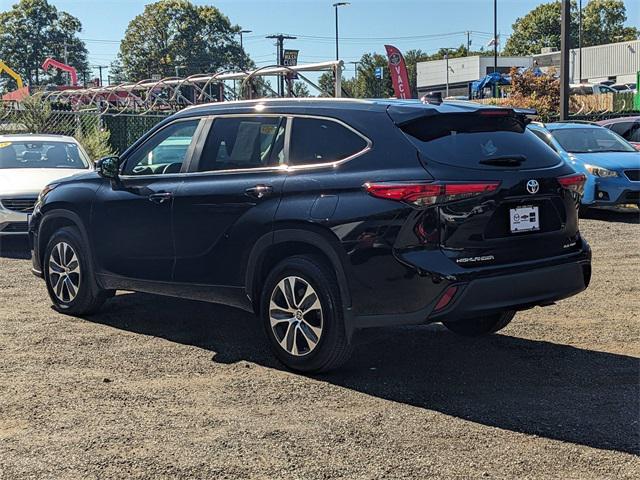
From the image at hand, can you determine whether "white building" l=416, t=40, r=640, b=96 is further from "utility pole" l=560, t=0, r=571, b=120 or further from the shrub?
the shrub

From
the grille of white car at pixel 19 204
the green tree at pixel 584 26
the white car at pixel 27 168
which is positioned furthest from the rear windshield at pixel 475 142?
the green tree at pixel 584 26

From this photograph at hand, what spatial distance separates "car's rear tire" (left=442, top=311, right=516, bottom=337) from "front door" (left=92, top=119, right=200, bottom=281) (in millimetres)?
2239

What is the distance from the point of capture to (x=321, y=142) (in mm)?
5152

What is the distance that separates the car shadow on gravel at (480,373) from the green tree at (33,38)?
9846cm

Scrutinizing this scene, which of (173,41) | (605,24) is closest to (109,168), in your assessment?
(173,41)

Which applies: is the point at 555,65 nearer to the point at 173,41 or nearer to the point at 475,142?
the point at 173,41

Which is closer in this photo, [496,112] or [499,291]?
[499,291]

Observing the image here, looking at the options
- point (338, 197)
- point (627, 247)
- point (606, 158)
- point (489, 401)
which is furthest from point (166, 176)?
point (606, 158)

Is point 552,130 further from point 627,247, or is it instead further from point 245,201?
point 245,201

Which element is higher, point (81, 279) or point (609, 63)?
point (609, 63)

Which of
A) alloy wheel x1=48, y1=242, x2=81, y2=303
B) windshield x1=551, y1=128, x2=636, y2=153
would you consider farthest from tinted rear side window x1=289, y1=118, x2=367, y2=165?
windshield x1=551, y1=128, x2=636, y2=153

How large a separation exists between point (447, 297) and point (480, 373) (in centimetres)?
93

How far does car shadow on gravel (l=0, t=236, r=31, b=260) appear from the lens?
33.1 ft

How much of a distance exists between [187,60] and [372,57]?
23.0 metres
